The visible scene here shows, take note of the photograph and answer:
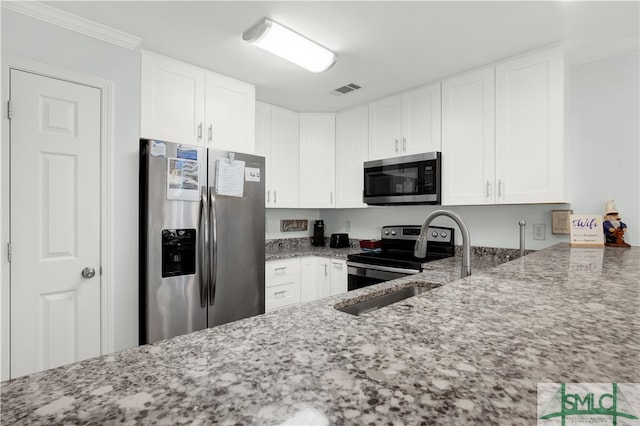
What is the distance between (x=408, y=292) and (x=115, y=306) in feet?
5.97

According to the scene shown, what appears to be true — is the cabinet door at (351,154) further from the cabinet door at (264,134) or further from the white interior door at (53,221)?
the white interior door at (53,221)

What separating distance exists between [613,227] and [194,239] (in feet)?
9.36

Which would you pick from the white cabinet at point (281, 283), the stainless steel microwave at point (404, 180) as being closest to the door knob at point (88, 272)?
the white cabinet at point (281, 283)

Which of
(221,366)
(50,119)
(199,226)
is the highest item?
(50,119)

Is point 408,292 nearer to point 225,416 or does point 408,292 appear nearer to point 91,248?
point 225,416

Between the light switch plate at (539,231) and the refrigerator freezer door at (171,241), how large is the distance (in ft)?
8.38

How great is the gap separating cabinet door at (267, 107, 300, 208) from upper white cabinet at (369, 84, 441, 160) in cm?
87

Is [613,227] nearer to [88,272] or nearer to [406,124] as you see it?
[406,124]

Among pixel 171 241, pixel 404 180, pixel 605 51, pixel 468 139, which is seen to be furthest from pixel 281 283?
pixel 605 51

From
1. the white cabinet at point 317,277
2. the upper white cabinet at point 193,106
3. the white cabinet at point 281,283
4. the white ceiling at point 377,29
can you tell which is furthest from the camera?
the white cabinet at point 317,277

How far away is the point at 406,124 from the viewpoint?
9.45 ft

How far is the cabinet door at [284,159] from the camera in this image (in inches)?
129

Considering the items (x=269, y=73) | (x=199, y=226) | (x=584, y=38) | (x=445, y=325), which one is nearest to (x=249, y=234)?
(x=199, y=226)

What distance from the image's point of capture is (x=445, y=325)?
67cm
